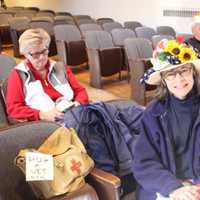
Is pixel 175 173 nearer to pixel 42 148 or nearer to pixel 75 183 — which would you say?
pixel 75 183

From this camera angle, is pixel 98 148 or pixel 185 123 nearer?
pixel 185 123

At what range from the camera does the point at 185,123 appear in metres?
1.54

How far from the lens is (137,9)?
8.41 m

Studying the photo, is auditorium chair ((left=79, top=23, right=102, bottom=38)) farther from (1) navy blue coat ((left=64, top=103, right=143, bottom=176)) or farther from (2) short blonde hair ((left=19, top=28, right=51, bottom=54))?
(1) navy blue coat ((left=64, top=103, right=143, bottom=176))

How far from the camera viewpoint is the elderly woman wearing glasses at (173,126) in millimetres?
1518

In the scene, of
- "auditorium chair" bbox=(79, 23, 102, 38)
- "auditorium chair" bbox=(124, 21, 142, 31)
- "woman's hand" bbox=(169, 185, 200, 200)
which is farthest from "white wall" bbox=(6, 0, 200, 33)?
"woman's hand" bbox=(169, 185, 200, 200)

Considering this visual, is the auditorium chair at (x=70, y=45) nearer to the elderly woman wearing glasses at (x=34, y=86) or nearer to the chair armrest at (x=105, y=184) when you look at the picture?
the elderly woman wearing glasses at (x=34, y=86)

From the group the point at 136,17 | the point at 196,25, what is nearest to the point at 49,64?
the point at 196,25

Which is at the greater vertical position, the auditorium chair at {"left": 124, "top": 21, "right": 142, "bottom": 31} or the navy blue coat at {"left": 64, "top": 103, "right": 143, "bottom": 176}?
the navy blue coat at {"left": 64, "top": 103, "right": 143, "bottom": 176}

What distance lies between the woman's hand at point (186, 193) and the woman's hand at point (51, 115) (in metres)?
1.06

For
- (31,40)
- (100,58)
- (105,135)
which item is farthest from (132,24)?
(105,135)

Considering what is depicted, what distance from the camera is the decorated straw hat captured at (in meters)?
1.51

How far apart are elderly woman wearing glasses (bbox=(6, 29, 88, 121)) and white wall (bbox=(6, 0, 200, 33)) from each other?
5.44 m

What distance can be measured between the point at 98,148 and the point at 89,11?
8.75m
